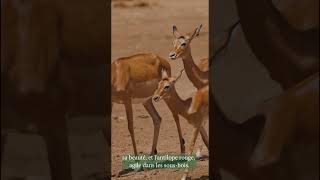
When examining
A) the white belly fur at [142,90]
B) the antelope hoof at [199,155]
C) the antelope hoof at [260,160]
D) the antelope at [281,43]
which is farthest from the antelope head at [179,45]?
the antelope hoof at [260,160]

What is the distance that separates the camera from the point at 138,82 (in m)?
5.23

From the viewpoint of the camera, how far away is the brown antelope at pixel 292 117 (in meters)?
5.19

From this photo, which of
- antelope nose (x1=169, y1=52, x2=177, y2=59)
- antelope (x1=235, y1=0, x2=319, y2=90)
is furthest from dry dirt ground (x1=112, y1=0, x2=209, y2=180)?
antelope (x1=235, y1=0, x2=319, y2=90)

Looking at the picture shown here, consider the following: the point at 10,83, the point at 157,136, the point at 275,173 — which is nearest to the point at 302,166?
the point at 275,173

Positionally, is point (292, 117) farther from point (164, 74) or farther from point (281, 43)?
point (164, 74)

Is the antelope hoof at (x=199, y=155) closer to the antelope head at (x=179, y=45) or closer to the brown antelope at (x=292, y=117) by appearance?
the brown antelope at (x=292, y=117)

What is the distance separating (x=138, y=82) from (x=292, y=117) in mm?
1137

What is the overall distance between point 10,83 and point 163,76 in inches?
43.5

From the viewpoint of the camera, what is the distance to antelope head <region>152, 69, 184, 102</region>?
5188 millimetres

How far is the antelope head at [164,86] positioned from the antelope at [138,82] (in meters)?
0.03

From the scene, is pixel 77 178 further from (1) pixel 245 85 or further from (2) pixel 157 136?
(1) pixel 245 85

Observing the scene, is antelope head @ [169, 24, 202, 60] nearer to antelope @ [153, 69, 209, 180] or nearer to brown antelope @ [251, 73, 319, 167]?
antelope @ [153, 69, 209, 180]

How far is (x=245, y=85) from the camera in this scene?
5.21 meters

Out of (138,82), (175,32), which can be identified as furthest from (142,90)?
(175,32)
